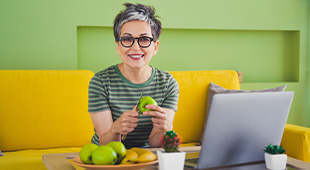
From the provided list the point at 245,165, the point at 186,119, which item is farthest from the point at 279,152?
the point at 186,119

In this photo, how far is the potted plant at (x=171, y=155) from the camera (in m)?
1.02

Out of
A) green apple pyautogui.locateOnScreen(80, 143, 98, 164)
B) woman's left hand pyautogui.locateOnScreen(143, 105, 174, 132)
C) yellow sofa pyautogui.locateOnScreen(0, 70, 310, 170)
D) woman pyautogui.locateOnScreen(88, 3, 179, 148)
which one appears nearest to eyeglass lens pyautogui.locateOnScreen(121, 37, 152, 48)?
woman pyautogui.locateOnScreen(88, 3, 179, 148)

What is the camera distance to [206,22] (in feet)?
10.7

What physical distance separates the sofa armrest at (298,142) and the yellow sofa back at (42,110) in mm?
1328

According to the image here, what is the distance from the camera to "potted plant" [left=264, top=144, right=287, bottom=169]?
1169mm

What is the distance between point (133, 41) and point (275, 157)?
0.81 metres

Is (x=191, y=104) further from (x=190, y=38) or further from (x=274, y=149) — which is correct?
(x=274, y=149)

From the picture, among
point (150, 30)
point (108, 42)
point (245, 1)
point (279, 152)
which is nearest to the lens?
point (279, 152)

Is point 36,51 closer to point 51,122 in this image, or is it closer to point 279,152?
point 51,122

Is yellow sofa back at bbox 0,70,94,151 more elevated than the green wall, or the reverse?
the green wall

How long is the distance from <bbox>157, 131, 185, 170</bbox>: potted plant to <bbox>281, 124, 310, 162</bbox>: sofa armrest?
1497 mm

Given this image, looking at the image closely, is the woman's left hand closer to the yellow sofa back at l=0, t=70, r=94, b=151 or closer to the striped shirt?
the striped shirt

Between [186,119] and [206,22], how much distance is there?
994mm

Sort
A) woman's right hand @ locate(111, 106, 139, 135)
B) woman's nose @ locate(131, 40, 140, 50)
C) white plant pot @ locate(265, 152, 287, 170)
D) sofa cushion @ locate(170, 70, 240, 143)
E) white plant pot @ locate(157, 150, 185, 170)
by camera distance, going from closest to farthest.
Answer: white plant pot @ locate(157, 150, 185, 170) → white plant pot @ locate(265, 152, 287, 170) → woman's right hand @ locate(111, 106, 139, 135) → woman's nose @ locate(131, 40, 140, 50) → sofa cushion @ locate(170, 70, 240, 143)
